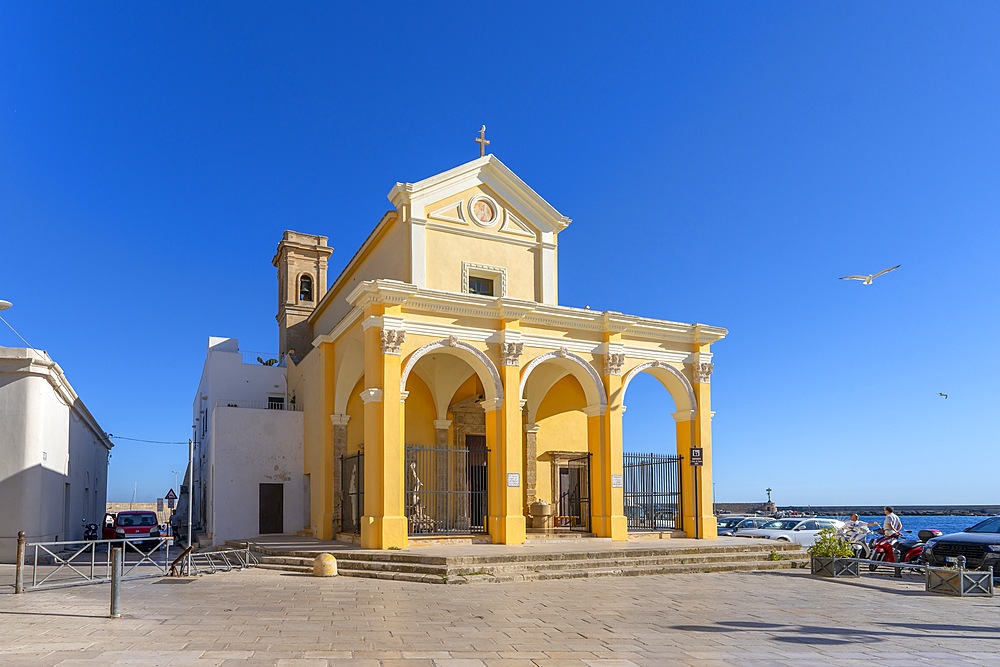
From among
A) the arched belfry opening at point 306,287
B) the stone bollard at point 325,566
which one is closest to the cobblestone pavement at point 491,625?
the stone bollard at point 325,566

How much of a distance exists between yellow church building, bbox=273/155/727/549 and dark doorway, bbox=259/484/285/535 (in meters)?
0.91

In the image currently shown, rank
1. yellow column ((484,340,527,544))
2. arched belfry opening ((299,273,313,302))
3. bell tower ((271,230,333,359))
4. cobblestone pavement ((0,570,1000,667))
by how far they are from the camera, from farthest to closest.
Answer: arched belfry opening ((299,273,313,302)) < bell tower ((271,230,333,359)) < yellow column ((484,340,527,544)) < cobblestone pavement ((0,570,1000,667))

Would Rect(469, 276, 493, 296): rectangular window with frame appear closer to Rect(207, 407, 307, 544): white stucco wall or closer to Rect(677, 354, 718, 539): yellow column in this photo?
Rect(677, 354, 718, 539): yellow column

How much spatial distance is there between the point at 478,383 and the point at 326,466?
4924mm

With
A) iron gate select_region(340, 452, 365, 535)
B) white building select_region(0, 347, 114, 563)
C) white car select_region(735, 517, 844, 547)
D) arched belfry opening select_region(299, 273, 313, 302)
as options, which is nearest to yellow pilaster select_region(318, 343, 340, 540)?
iron gate select_region(340, 452, 365, 535)

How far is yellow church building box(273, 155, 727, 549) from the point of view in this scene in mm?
18312

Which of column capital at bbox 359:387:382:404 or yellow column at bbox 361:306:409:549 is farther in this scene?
column capital at bbox 359:387:382:404

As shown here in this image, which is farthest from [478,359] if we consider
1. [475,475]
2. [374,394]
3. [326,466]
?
[475,475]

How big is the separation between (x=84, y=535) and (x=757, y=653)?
28.1 m

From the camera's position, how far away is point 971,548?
15.8m

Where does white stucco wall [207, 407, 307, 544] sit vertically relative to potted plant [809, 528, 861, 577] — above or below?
above

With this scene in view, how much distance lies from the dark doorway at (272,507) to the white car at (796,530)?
13644 millimetres

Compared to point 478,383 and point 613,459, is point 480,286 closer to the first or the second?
point 478,383

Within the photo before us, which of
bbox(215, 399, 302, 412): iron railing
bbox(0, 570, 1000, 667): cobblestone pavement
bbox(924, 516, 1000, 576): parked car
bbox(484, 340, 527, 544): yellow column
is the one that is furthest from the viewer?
bbox(215, 399, 302, 412): iron railing
